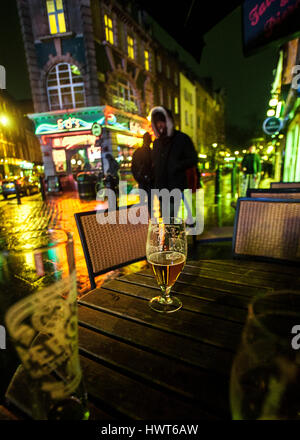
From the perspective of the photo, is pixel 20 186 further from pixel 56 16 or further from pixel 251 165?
pixel 251 165

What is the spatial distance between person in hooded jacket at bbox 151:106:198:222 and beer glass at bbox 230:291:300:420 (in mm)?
3592

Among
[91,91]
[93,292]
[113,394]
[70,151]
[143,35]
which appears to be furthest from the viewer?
[143,35]

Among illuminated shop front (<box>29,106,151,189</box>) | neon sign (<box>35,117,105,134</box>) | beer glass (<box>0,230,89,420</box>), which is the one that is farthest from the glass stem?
neon sign (<box>35,117,105,134</box>)

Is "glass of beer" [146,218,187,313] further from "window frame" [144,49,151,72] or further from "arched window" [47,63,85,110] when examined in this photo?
"window frame" [144,49,151,72]

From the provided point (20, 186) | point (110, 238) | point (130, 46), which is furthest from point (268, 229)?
point (130, 46)

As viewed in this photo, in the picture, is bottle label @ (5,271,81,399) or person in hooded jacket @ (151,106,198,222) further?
person in hooded jacket @ (151,106,198,222)

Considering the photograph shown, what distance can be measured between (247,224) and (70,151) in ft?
58.8

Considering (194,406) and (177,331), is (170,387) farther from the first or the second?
(177,331)

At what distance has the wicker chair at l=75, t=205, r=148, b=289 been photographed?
1612mm

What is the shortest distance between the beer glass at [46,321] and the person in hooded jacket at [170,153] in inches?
137

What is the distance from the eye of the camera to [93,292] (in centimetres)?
111

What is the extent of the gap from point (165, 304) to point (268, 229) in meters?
1.21

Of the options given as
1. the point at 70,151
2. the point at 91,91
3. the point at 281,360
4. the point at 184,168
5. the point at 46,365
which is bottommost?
the point at 46,365
